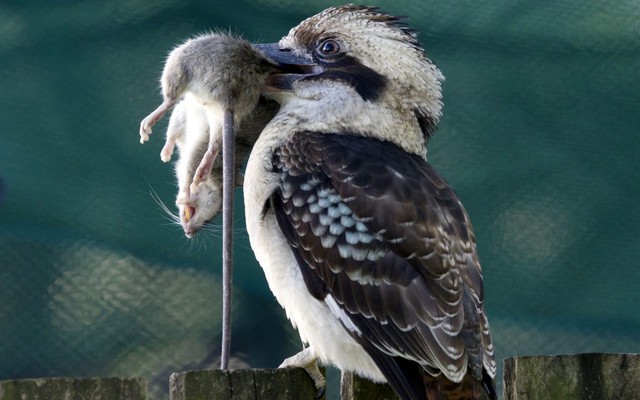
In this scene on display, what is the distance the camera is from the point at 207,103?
3.36 metres

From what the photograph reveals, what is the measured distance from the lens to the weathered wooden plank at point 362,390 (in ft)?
9.12

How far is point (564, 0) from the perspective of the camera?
396 centimetres

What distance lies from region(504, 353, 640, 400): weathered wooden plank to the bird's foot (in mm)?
384

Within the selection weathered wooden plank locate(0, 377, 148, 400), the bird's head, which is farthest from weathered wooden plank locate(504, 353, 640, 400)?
the bird's head

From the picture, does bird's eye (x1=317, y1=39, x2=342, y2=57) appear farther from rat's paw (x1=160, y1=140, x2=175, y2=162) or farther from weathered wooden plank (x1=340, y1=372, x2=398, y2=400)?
weathered wooden plank (x1=340, y1=372, x2=398, y2=400)

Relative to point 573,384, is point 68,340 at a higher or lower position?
higher

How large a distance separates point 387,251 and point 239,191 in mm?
1047

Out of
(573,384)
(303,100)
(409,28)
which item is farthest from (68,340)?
(573,384)

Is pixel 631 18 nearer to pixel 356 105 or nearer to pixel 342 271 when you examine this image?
pixel 356 105

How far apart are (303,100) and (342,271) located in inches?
23.4

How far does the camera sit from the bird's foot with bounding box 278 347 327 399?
277 cm

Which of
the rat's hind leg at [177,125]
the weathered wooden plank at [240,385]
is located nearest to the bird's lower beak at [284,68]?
the rat's hind leg at [177,125]

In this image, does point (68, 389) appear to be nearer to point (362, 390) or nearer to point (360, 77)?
point (362, 390)

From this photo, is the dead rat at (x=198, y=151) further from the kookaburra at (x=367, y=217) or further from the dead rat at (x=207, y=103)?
the kookaburra at (x=367, y=217)
